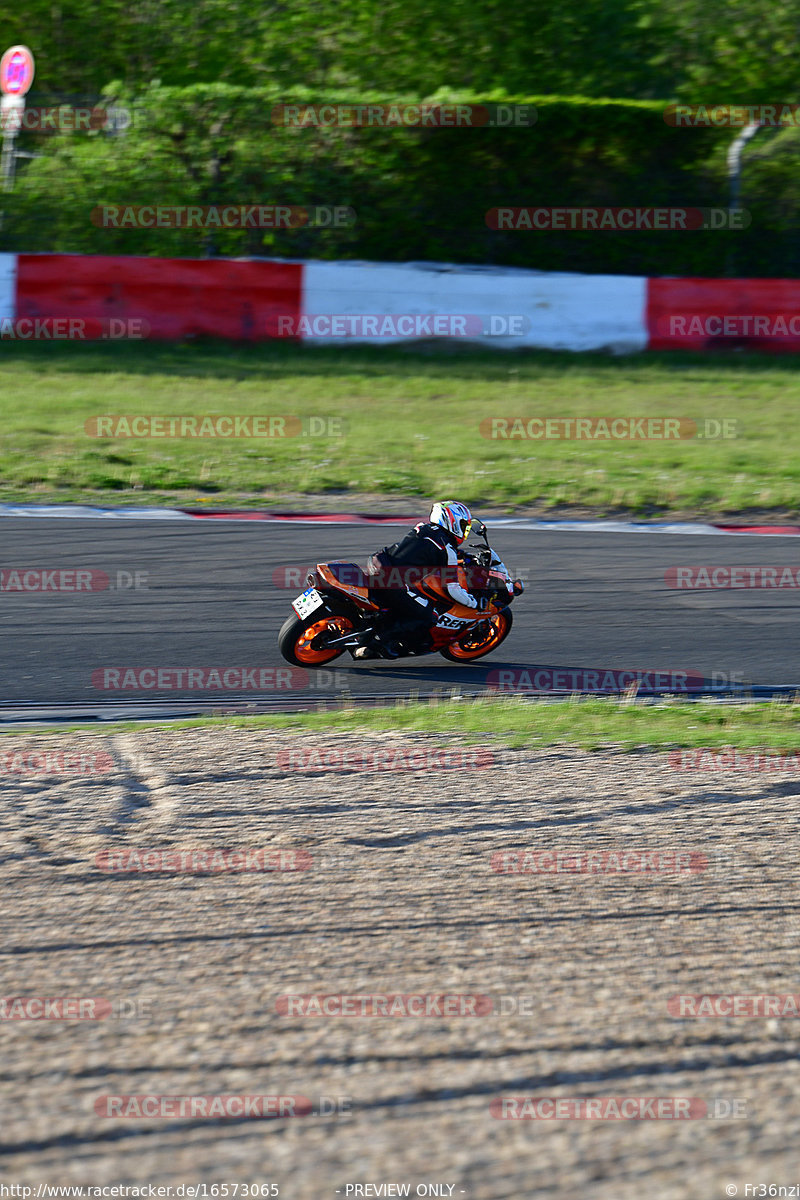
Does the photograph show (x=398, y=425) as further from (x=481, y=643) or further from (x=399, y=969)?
(x=399, y=969)

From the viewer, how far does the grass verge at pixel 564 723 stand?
711cm

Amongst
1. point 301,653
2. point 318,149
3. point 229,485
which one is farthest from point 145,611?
point 318,149

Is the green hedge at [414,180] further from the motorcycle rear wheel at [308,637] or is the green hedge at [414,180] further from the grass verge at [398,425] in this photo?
the motorcycle rear wheel at [308,637]

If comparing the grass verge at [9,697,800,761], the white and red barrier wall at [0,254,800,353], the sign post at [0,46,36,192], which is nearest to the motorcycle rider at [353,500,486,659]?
the grass verge at [9,697,800,761]

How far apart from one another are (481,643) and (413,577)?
926mm

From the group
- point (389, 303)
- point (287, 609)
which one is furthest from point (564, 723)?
point (389, 303)

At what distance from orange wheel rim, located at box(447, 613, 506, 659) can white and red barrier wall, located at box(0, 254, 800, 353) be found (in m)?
11.4

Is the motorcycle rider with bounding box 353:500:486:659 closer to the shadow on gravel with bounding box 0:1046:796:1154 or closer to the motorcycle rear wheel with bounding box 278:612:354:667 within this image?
the motorcycle rear wheel with bounding box 278:612:354:667

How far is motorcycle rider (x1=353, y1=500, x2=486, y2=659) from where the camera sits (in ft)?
27.5

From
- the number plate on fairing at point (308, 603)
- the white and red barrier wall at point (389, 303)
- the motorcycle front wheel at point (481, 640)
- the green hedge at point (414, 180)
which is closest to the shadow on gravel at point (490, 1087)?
the number plate on fairing at point (308, 603)

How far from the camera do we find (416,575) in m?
8.52

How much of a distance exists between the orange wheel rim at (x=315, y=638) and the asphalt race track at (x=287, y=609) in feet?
0.56

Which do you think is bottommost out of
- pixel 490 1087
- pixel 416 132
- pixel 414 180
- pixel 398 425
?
pixel 490 1087

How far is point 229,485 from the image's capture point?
1371cm
